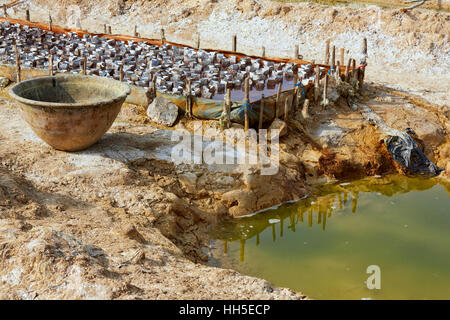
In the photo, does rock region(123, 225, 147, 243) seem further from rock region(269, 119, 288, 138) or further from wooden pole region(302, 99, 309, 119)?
wooden pole region(302, 99, 309, 119)

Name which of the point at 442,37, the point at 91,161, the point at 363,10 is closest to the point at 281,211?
the point at 91,161

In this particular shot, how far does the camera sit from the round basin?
8.06 meters

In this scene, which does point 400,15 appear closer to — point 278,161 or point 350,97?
point 350,97

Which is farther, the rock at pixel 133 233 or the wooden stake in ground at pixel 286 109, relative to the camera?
the wooden stake in ground at pixel 286 109

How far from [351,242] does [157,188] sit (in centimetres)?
333

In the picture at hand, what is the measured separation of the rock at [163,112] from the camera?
1032 centimetres

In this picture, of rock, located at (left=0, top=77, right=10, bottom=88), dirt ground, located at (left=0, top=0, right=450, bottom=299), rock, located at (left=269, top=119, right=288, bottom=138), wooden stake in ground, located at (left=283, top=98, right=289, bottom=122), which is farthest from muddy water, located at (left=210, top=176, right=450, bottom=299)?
rock, located at (left=0, top=77, right=10, bottom=88)

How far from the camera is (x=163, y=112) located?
10383 mm

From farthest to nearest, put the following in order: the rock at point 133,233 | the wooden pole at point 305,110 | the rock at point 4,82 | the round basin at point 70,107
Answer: the rock at point 4,82, the wooden pole at point 305,110, the round basin at point 70,107, the rock at point 133,233

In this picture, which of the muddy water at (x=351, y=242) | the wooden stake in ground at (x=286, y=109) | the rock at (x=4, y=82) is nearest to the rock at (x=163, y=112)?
the wooden stake in ground at (x=286, y=109)

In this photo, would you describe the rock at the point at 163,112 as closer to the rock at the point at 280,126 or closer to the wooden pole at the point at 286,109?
the rock at the point at 280,126

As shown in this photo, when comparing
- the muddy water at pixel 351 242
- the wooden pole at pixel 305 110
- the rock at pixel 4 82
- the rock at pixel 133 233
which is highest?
the rock at pixel 4 82

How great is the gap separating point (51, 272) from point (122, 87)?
178 inches

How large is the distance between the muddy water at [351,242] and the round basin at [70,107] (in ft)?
8.98
